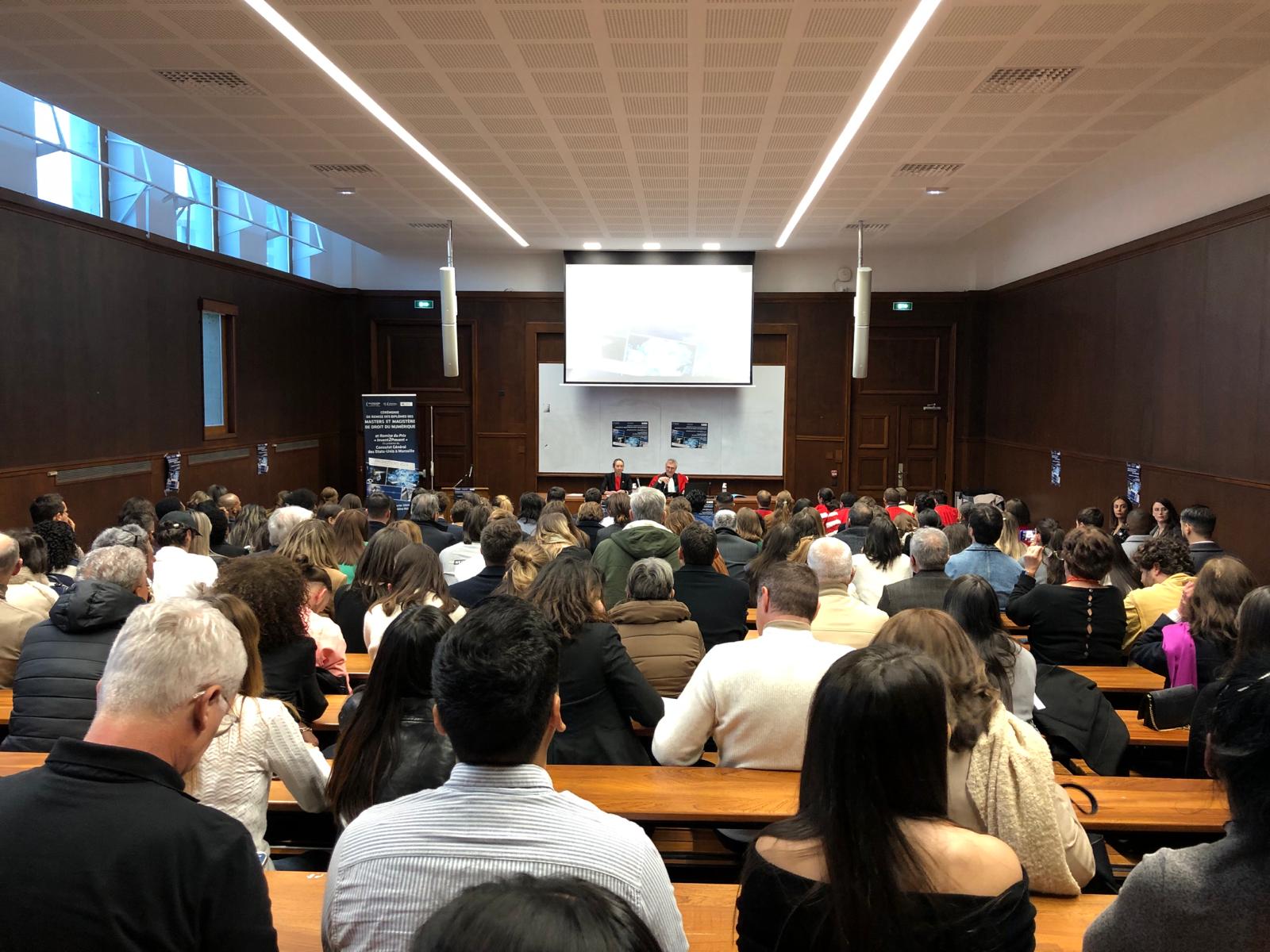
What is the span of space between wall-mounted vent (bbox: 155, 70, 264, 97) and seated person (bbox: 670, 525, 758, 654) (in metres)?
4.74

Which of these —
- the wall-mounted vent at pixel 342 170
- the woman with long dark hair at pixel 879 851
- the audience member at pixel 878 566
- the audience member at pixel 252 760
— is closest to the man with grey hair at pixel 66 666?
the audience member at pixel 252 760

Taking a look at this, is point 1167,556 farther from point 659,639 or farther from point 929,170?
point 929,170

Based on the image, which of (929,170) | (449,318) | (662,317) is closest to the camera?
(929,170)

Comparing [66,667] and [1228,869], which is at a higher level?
[1228,869]

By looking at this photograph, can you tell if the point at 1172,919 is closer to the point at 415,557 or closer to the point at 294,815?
the point at 294,815

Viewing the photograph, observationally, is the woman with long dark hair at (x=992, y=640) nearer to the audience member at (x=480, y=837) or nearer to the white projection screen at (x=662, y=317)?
the audience member at (x=480, y=837)

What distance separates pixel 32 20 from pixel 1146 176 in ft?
31.0

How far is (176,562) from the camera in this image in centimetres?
503

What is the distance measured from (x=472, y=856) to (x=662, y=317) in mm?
12673

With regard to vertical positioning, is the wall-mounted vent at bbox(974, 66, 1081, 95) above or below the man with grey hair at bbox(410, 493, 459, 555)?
above

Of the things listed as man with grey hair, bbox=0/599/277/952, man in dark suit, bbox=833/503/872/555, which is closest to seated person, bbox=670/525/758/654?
man in dark suit, bbox=833/503/872/555

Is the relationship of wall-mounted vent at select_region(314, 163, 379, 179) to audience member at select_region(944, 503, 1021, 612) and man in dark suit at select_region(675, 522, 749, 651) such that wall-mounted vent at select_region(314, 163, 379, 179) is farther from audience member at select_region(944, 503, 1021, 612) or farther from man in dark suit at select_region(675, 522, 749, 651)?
audience member at select_region(944, 503, 1021, 612)

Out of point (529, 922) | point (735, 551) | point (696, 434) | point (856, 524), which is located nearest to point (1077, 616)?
point (735, 551)

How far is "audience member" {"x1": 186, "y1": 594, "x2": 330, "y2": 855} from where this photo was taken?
2299mm
